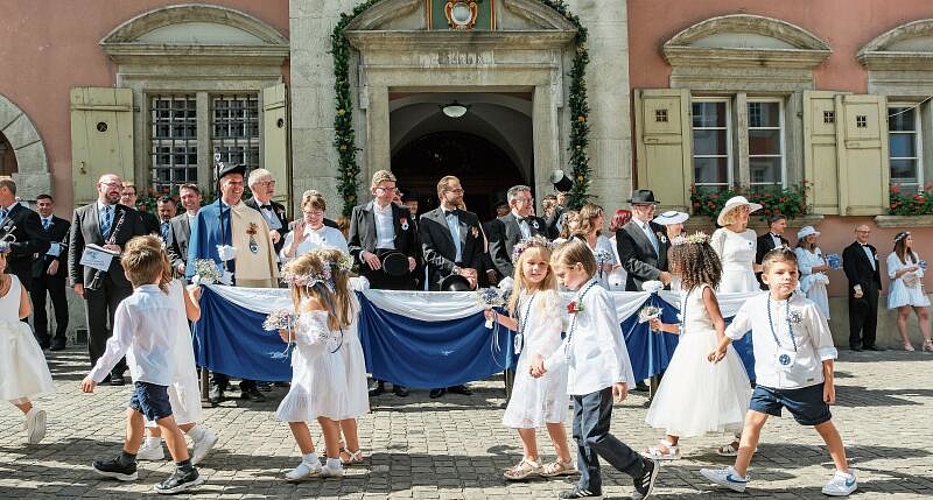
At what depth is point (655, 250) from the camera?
886 centimetres

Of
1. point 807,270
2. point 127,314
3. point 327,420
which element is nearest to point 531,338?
point 327,420

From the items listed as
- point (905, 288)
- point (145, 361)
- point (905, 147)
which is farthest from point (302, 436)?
point (905, 147)

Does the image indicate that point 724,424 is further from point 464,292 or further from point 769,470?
point 464,292

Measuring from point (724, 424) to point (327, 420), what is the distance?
8.55 ft

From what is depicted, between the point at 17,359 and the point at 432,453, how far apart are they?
3.14 metres

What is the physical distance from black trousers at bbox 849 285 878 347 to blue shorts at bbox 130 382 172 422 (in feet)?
36.6

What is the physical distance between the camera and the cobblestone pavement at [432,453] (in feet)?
17.1

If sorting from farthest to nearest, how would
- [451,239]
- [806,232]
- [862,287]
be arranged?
[862,287]
[806,232]
[451,239]

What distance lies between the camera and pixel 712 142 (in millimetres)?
13977

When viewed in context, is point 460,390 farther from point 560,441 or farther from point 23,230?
point 23,230

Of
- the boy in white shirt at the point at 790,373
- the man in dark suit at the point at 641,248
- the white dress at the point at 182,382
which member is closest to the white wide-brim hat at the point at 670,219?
the man in dark suit at the point at 641,248

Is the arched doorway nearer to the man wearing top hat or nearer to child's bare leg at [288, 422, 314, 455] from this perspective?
the man wearing top hat

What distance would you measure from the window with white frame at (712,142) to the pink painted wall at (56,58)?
26.5ft

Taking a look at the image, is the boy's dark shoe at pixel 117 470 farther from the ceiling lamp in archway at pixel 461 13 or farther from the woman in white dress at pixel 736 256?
the ceiling lamp in archway at pixel 461 13
